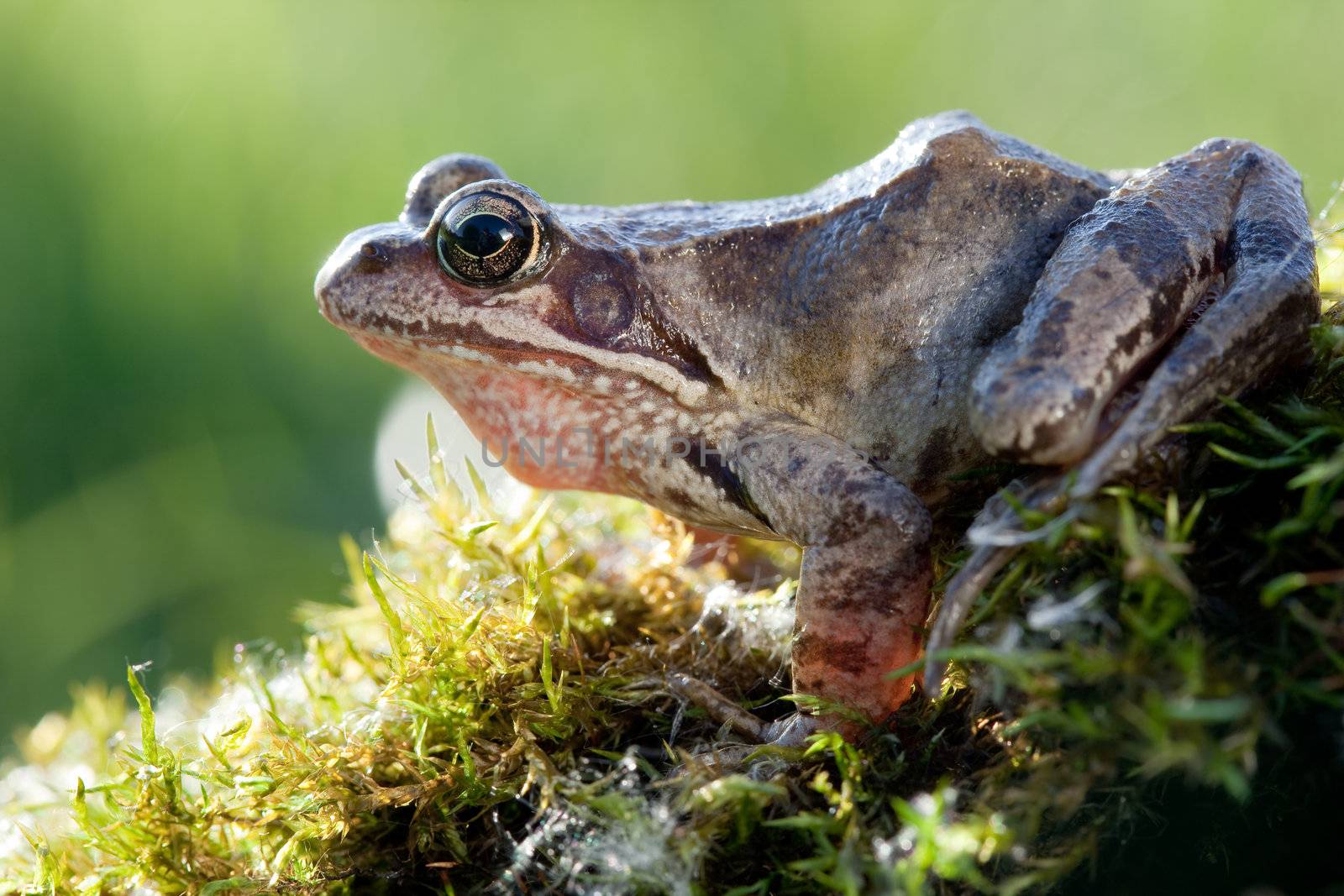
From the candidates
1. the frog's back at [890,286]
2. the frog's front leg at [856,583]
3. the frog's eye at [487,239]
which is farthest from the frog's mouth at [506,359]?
the frog's front leg at [856,583]

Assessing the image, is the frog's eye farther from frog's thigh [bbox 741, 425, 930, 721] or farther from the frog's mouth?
frog's thigh [bbox 741, 425, 930, 721]

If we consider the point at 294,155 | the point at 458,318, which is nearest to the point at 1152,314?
the point at 458,318

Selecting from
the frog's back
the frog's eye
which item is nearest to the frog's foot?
the frog's back

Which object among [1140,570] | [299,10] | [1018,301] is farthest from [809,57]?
[1140,570]

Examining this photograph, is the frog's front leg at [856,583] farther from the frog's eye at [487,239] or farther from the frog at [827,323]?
the frog's eye at [487,239]

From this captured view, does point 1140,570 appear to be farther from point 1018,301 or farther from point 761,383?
point 761,383
